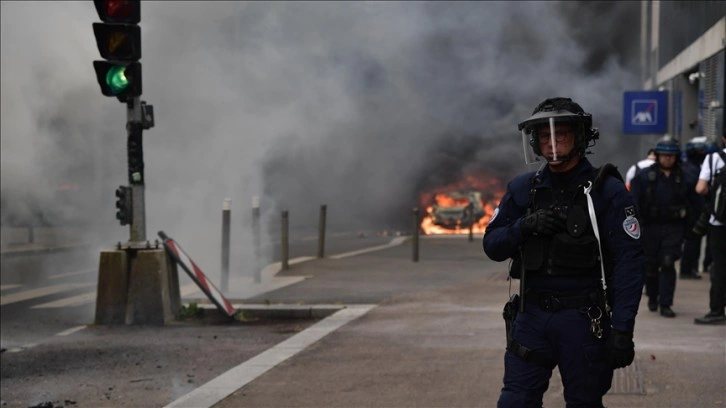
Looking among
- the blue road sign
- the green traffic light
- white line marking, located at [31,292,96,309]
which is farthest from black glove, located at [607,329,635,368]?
the blue road sign

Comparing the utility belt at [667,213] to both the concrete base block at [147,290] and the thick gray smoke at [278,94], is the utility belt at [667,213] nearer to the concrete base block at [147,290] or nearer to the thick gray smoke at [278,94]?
the concrete base block at [147,290]

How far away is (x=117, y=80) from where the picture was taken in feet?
38.3

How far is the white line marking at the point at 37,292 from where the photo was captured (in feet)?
49.0

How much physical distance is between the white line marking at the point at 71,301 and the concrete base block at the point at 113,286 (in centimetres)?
239

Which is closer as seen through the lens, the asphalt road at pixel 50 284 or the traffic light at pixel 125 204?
the traffic light at pixel 125 204

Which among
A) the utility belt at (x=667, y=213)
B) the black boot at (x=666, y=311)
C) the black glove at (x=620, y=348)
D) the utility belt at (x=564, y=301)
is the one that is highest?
the utility belt at (x=667, y=213)

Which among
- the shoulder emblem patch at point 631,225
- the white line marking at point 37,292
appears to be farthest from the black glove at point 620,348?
the white line marking at point 37,292

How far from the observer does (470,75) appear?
907 inches

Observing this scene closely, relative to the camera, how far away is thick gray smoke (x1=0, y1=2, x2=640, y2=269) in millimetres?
14531

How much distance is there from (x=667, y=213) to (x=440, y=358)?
320 centimetres

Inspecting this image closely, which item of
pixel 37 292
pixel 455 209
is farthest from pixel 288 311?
pixel 455 209

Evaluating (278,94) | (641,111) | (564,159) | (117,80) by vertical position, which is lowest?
(564,159)

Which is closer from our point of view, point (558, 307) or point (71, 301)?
point (558, 307)

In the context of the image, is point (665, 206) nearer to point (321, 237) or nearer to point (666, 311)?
point (666, 311)
